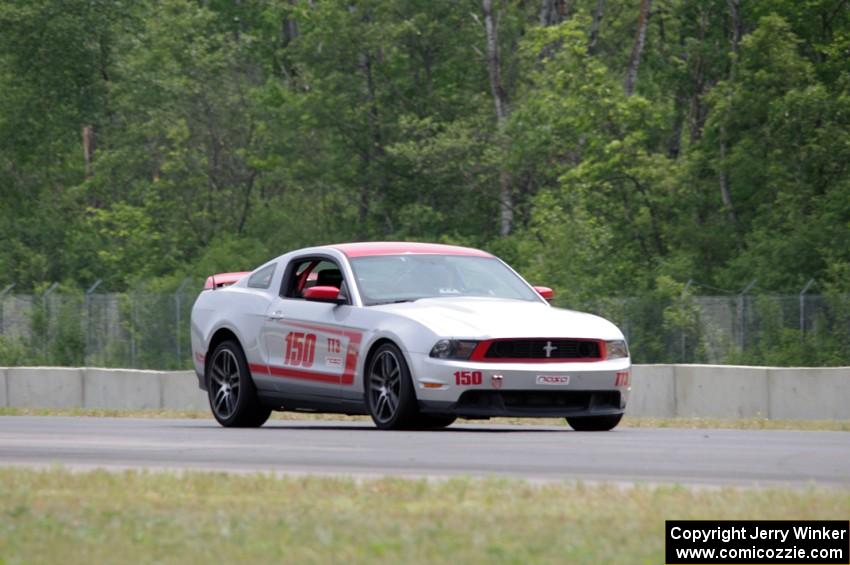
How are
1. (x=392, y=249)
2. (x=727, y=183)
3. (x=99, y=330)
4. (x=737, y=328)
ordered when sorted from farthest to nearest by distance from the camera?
1. (x=727, y=183)
2. (x=99, y=330)
3. (x=737, y=328)
4. (x=392, y=249)

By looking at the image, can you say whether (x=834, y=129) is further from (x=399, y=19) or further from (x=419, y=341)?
(x=419, y=341)

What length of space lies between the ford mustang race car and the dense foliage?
592 inches

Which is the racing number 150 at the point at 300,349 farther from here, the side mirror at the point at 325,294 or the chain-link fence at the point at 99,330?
the chain-link fence at the point at 99,330

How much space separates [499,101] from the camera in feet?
152

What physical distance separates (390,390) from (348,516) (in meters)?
6.89

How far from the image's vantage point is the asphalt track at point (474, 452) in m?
11.1

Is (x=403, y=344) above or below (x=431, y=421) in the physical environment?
above

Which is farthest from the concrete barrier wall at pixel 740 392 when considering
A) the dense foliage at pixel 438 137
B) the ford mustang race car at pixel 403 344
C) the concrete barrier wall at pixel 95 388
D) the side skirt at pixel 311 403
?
the side skirt at pixel 311 403

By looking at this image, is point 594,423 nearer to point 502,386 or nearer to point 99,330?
point 502,386

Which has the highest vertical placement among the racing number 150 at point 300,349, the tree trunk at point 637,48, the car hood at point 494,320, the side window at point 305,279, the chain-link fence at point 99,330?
the tree trunk at point 637,48

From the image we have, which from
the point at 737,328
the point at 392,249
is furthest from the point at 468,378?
the point at 737,328

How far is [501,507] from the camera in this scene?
8922 mm

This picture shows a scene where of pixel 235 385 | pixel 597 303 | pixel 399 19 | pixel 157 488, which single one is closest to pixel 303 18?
pixel 399 19

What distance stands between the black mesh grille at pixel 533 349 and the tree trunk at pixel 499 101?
29083 millimetres
